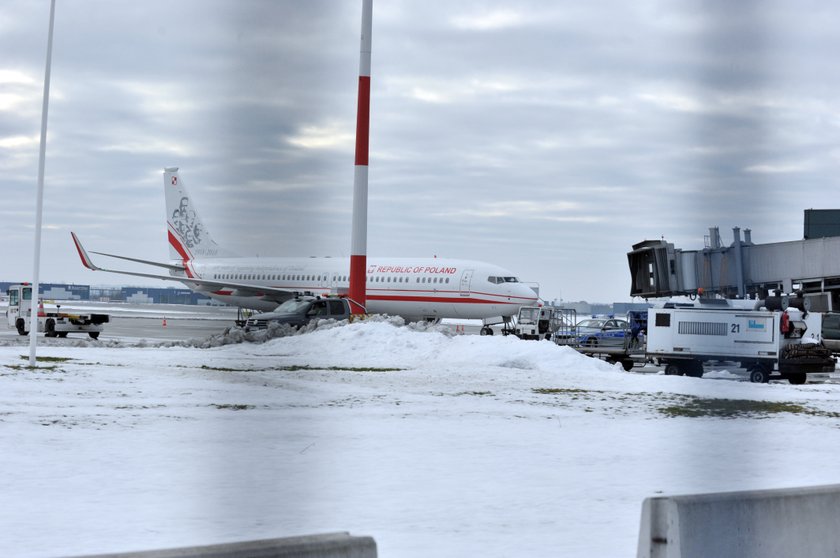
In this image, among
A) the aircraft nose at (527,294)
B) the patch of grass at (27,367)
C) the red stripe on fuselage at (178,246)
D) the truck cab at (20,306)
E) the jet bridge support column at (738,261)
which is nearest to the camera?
the jet bridge support column at (738,261)

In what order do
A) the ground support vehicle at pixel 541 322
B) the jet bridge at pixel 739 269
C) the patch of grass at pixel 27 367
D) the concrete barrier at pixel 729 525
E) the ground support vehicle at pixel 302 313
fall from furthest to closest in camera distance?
the ground support vehicle at pixel 541 322, the ground support vehicle at pixel 302 313, the patch of grass at pixel 27 367, the jet bridge at pixel 739 269, the concrete barrier at pixel 729 525

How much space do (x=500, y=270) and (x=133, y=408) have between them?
31.2 meters

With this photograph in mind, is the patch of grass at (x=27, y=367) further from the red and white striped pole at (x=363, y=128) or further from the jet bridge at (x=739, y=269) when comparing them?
the red and white striped pole at (x=363, y=128)

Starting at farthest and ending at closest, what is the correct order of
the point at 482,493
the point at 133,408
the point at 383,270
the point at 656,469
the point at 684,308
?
the point at 383,270
the point at 684,308
the point at 133,408
the point at 656,469
the point at 482,493

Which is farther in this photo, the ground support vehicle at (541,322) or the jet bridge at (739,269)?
the ground support vehicle at (541,322)

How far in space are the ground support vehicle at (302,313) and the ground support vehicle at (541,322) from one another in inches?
339

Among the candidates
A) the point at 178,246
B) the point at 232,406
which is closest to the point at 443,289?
the point at 178,246

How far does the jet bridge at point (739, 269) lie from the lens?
4883mm

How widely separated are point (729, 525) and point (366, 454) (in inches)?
282

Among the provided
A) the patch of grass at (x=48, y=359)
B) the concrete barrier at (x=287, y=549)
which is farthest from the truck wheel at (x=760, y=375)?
the concrete barrier at (x=287, y=549)

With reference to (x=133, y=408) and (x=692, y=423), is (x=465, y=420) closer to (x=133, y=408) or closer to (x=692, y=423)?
(x=133, y=408)

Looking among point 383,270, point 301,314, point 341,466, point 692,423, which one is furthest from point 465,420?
point 383,270

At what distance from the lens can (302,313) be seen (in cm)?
3422

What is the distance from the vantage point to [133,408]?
15406 millimetres
